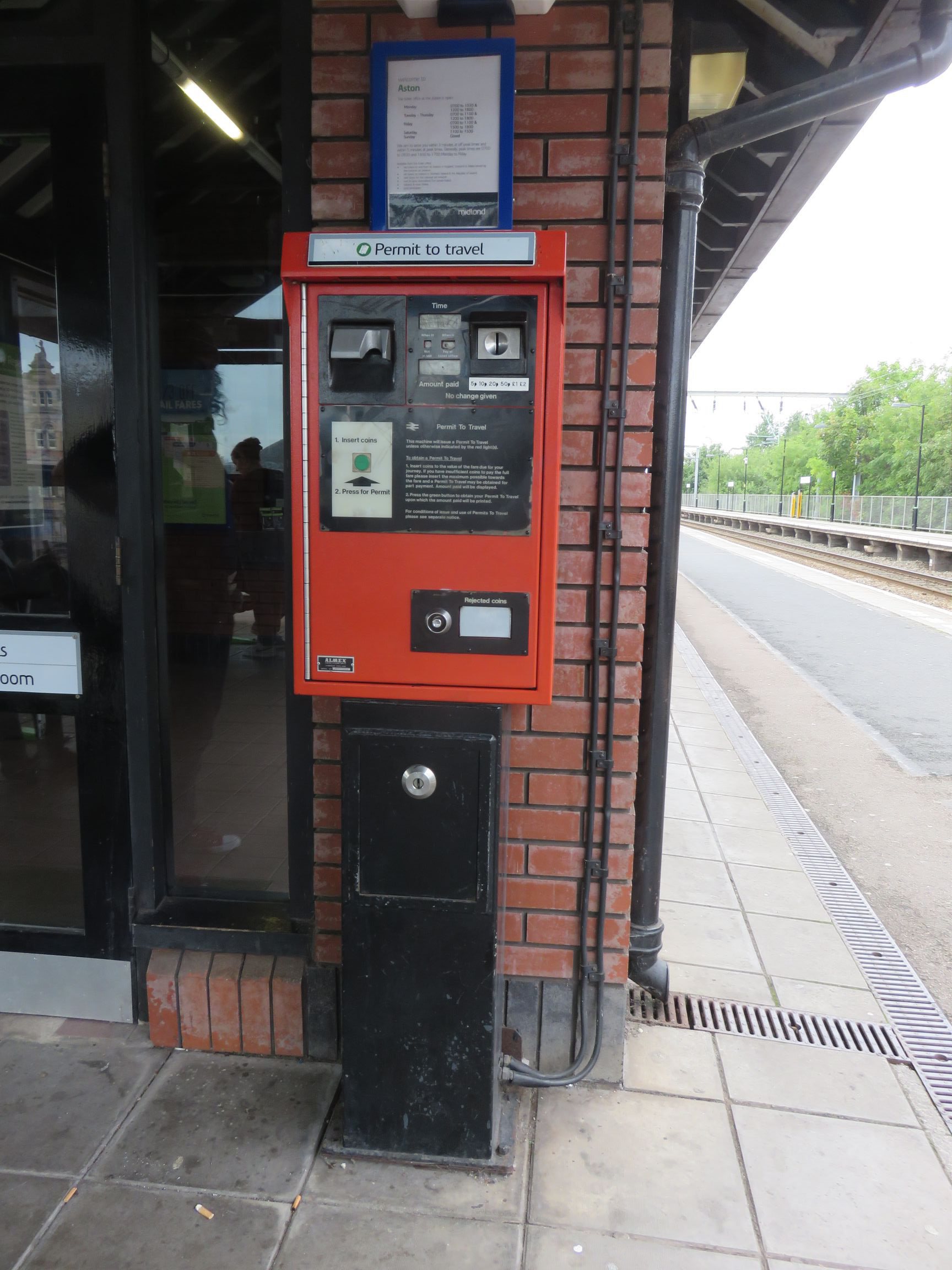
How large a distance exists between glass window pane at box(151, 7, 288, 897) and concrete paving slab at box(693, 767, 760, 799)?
2575 millimetres

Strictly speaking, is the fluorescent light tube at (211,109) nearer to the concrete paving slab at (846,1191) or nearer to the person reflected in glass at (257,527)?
the person reflected in glass at (257,527)

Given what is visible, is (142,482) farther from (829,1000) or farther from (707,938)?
(829,1000)

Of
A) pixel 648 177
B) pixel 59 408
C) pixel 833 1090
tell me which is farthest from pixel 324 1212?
pixel 648 177

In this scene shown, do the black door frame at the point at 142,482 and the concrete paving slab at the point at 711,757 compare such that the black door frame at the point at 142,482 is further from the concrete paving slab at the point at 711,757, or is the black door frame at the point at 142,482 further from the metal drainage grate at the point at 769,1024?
the concrete paving slab at the point at 711,757

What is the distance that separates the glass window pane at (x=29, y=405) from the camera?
8.64 feet

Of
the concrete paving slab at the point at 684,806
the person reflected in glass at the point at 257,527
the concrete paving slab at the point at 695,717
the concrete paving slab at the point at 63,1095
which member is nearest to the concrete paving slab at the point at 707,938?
the concrete paving slab at the point at 684,806

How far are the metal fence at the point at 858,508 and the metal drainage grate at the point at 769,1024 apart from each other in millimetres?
25122

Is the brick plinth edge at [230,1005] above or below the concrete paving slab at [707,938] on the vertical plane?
above

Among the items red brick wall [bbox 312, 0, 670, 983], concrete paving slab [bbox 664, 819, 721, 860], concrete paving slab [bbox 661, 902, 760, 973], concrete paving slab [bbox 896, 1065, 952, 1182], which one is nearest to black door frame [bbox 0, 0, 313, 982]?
red brick wall [bbox 312, 0, 670, 983]

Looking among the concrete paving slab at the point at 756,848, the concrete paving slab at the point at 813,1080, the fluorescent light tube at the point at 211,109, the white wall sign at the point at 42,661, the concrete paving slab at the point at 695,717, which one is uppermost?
the fluorescent light tube at the point at 211,109

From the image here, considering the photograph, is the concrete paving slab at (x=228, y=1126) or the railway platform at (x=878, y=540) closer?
the concrete paving slab at (x=228, y=1126)

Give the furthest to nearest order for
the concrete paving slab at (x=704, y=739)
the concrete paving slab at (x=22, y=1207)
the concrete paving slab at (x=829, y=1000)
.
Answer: the concrete paving slab at (x=704, y=739)
the concrete paving slab at (x=829, y=1000)
the concrete paving slab at (x=22, y=1207)

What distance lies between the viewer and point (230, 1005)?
267cm

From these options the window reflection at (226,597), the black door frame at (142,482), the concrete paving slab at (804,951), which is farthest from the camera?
the window reflection at (226,597)
